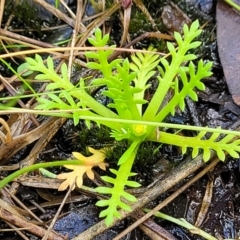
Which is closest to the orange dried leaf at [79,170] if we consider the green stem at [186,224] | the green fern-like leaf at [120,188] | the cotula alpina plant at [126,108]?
the cotula alpina plant at [126,108]

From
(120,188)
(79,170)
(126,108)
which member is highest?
(126,108)

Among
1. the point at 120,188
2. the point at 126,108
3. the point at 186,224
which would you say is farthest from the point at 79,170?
the point at 186,224

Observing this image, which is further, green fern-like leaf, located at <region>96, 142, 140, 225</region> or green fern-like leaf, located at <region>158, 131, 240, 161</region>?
green fern-like leaf, located at <region>158, 131, 240, 161</region>

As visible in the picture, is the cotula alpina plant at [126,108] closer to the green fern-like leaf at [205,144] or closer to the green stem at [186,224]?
the green fern-like leaf at [205,144]

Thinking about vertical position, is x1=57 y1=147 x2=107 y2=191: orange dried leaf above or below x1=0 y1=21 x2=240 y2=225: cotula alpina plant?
below

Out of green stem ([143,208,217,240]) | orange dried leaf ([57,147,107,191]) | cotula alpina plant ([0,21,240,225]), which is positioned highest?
cotula alpina plant ([0,21,240,225])

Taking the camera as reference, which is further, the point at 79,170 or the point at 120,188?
the point at 79,170

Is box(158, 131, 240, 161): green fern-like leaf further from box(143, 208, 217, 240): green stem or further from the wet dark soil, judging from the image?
box(143, 208, 217, 240): green stem

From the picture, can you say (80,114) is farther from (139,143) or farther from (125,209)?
(125,209)

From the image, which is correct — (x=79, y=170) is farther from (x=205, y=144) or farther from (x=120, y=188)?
(x=205, y=144)

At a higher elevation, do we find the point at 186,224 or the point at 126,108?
the point at 126,108

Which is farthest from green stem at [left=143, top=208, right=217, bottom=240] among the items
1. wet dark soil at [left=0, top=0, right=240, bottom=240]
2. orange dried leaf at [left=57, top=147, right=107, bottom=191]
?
orange dried leaf at [left=57, top=147, right=107, bottom=191]

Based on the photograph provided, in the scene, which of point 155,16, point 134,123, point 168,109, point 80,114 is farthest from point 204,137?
point 155,16
